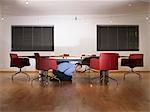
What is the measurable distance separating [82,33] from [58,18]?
3.96 ft

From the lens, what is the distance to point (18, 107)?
168 inches

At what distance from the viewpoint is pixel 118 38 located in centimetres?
1235

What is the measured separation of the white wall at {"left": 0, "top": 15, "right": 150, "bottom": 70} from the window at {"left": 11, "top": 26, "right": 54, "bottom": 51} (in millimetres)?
216

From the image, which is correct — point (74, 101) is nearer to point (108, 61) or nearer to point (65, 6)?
point (108, 61)

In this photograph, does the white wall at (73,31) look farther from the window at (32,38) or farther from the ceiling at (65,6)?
the ceiling at (65,6)

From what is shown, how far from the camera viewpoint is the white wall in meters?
12.1

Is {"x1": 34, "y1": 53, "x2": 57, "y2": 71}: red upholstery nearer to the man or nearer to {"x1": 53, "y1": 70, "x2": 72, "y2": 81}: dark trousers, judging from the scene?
→ the man

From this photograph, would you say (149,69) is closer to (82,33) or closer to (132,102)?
(82,33)

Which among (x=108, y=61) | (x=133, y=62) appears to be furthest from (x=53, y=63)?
Answer: (x=133, y=62)

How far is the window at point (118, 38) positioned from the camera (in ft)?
40.2

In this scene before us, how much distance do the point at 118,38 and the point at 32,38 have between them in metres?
3.74

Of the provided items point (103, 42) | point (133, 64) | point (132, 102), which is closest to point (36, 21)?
point (103, 42)

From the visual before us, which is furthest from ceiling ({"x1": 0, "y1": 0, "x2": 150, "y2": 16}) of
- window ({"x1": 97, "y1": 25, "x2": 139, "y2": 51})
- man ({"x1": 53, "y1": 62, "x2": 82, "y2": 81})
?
man ({"x1": 53, "y1": 62, "x2": 82, "y2": 81})

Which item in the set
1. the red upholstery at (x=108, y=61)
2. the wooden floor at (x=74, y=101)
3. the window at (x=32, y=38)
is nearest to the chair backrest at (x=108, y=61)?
the red upholstery at (x=108, y=61)
